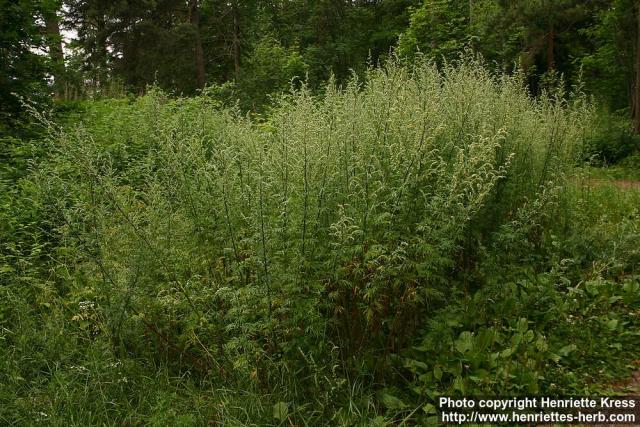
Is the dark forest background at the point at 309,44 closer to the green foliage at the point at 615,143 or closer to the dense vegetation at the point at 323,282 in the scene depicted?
the green foliage at the point at 615,143

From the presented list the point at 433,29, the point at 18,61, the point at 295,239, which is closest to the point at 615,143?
the point at 433,29

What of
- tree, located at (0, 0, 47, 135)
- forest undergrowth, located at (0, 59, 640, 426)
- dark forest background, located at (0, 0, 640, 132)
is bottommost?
forest undergrowth, located at (0, 59, 640, 426)

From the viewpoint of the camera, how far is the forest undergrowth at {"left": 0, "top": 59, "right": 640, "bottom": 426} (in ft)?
10.8

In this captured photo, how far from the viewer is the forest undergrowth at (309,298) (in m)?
3.29

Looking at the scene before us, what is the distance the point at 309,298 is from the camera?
3262 mm

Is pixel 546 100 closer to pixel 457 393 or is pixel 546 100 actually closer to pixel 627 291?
pixel 627 291

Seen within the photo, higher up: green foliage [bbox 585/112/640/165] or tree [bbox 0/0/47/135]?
tree [bbox 0/0/47/135]

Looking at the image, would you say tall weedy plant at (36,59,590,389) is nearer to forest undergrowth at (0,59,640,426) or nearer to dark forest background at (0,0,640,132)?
forest undergrowth at (0,59,640,426)

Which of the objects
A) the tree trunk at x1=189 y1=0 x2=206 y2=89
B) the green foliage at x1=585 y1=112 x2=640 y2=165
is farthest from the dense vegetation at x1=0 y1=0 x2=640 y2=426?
the tree trunk at x1=189 y1=0 x2=206 y2=89

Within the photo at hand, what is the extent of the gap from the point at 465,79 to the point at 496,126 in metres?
0.64

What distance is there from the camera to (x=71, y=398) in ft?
11.3

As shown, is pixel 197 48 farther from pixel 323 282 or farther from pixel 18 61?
pixel 323 282

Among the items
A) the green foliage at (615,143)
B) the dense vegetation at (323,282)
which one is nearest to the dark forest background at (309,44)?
the green foliage at (615,143)

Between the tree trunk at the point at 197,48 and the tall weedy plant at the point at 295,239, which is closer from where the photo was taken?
the tall weedy plant at the point at 295,239
